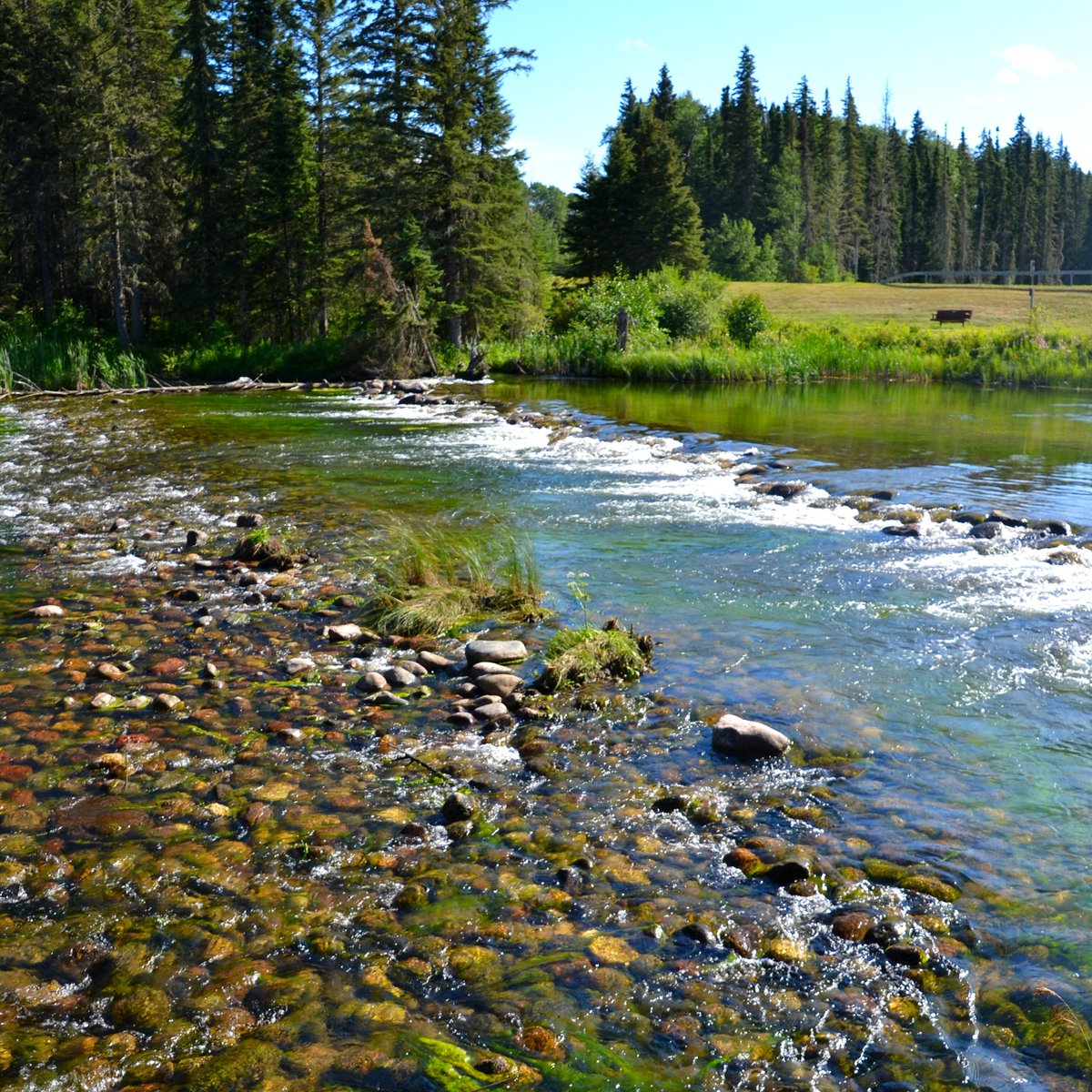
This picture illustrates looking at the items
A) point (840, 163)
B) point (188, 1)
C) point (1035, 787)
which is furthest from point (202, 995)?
point (840, 163)

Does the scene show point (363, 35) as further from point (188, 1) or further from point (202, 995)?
point (202, 995)

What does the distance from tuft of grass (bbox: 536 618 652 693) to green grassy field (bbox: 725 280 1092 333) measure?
110ft

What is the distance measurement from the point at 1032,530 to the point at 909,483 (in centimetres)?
335

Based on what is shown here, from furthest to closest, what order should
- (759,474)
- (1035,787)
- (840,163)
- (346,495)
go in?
1. (840,163)
2. (759,474)
3. (346,495)
4. (1035,787)

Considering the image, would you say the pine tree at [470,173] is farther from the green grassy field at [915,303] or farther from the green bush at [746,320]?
the green grassy field at [915,303]

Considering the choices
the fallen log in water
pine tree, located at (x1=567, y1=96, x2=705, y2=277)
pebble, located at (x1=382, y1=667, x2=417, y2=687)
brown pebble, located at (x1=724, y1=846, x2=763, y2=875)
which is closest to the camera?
brown pebble, located at (x1=724, y1=846, x2=763, y2=875)

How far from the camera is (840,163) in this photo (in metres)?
98.7

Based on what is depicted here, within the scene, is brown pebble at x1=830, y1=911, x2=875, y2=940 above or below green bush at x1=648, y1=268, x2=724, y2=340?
below

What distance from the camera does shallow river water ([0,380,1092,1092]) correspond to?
3.50 m

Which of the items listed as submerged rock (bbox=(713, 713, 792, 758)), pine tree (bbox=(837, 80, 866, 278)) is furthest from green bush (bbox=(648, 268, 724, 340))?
pine tree (bbox=(837, 80, 866, 278))

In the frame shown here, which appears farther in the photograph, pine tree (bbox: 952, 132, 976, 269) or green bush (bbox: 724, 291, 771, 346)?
pine tree (bbox: 952, 132, 976, 269)

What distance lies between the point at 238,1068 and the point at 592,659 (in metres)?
3.88

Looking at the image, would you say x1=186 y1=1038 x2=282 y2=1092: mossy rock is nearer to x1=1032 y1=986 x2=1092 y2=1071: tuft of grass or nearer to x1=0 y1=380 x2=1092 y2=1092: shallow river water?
x1=0 y1=380 x2=1092 y2=1092: shallow river water

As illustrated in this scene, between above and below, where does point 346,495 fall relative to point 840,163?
below
